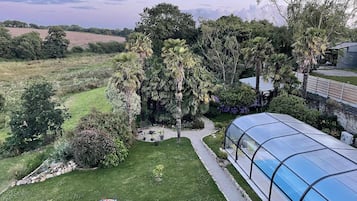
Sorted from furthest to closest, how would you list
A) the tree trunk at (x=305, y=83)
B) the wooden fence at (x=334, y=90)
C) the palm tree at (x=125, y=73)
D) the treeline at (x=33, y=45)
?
the treeline at (x=33, y=45) → the tree trunk at (x=305, y=83) → the palm tree at (x=125, y=73) → the wooden fence at (x=334, y=90)

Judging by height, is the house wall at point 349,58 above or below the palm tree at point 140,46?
below

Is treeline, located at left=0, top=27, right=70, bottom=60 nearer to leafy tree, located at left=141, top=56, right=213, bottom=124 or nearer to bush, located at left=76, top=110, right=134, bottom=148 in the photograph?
leafy tree, located at left=141, top=56, right=213, bottom=124

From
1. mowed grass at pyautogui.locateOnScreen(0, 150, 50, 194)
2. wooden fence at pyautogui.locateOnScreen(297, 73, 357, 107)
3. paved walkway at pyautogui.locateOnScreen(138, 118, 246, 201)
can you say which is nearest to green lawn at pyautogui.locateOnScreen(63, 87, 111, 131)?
mowed grass at pyautogui.locateOnScreen(0, 150, 50, 194)

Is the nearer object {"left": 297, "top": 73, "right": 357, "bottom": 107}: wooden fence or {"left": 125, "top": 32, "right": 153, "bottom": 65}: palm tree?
{"left": 297, "top": 73, "right": 357, "bottom": 107}: wooden fence

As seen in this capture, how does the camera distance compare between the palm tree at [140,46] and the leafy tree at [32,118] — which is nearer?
the leafy tree at [32,118]

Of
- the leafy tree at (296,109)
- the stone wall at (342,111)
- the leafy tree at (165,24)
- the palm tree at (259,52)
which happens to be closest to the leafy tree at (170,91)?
the palm tree at (259,52)

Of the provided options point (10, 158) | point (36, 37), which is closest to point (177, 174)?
point (10, 158)

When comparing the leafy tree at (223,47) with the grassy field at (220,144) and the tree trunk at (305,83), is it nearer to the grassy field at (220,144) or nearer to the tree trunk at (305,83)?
the grassy field at (220,144)
